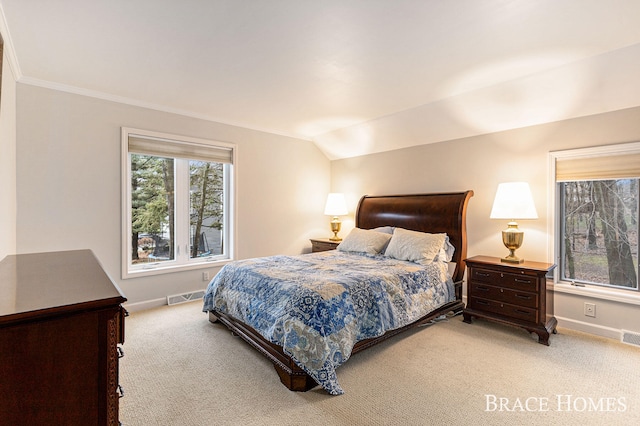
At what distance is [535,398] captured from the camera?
2008 millimetres

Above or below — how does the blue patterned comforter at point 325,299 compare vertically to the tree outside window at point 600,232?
below

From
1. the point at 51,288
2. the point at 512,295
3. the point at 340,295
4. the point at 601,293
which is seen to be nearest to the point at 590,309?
the point at 601,293

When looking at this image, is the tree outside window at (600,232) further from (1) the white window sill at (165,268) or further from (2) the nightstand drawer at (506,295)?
(1) the white window sill at (165,268)

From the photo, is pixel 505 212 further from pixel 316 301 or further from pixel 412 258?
pixel 316 301

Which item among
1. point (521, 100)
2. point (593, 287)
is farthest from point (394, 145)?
point (593, 287)

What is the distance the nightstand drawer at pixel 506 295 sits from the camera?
9.56 feet

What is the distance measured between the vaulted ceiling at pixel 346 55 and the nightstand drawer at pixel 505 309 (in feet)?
6.50

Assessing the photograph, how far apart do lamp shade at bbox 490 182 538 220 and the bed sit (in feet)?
1.79

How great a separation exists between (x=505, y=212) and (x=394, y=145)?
6.41ft

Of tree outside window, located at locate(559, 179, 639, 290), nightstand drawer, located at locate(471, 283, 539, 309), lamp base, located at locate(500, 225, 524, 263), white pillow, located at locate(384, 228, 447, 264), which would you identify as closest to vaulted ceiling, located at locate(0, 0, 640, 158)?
tree outside window, located at locate(559, 179, 639, 290)

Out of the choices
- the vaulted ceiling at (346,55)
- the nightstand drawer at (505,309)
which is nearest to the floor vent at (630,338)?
the nightstand drawer at (505,309)

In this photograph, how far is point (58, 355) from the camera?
0.96m

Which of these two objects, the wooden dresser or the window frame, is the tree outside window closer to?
the window frame

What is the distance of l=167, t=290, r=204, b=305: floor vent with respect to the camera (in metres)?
3.88
